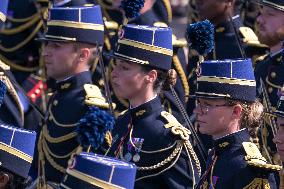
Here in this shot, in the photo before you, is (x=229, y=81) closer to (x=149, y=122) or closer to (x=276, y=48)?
(x=149, y=122)

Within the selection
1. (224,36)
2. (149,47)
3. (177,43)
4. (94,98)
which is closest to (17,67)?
(177,43)

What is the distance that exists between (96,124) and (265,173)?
1.31 m

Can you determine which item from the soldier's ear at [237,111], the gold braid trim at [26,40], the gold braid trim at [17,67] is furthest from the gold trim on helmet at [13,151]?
the gold braid trim at [26,40]

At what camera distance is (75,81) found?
10.1 metres

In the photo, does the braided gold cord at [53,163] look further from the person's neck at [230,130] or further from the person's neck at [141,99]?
the person's neck at [230,130]

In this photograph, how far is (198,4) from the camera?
38.6ft

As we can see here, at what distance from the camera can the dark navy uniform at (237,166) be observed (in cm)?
801

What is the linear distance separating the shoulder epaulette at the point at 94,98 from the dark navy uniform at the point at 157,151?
2.60 ft

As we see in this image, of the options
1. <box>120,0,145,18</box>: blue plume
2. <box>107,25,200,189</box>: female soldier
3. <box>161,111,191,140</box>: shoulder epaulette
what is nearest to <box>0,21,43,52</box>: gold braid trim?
<box>120,0,145,18</box>: blue plume

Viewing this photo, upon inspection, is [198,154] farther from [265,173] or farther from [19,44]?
[19,44]

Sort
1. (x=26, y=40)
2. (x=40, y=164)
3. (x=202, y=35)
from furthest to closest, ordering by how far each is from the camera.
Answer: (x=26, y=40), (x=40, y=164), (x=202, y=35)

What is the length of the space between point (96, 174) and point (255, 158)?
1354 mm

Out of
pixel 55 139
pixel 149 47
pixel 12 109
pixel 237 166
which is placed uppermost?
pixel 149 47

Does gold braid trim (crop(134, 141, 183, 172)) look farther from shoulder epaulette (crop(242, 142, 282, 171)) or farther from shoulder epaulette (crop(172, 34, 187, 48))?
shoulder epaulette (crop(172, 34, 187, 48))
